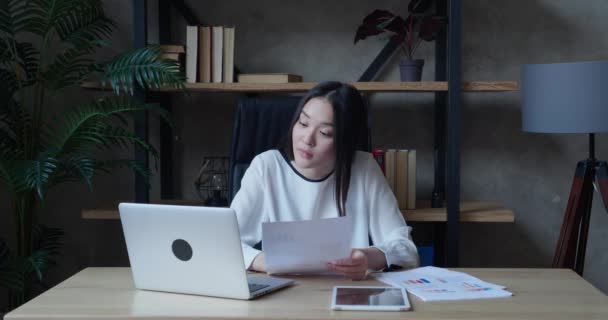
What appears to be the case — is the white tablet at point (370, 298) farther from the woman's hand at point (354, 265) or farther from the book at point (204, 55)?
the book at point (204, 55)

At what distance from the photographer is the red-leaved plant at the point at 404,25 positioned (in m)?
2.75

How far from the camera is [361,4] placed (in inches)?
125

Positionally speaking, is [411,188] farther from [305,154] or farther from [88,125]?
[88,125]

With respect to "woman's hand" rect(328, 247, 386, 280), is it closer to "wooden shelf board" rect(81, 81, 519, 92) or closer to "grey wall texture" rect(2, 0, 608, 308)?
"wooden shelf board" rect(81, 81, 519, 92)

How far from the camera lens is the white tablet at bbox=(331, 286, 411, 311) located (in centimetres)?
150

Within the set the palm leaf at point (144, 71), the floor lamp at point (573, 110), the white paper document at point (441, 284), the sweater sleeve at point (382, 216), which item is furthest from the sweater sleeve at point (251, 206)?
the floor lamp at point (573, 110)

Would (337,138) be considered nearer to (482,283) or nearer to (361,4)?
(482,283)

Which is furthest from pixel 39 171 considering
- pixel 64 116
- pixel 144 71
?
pixel 144 71

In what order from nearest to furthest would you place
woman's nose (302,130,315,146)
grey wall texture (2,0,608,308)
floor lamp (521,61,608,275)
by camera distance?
woman's nose (302,130,315,146)
floor lamp (521,61,608,275)
grey wall texture (2,0,608,308)

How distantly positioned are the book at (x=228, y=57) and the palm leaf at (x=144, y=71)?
228mm

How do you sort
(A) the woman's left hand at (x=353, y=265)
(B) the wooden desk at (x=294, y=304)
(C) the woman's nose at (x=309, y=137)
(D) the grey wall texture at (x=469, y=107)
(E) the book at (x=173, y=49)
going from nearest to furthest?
(B) the wooden desk at (x=294, y=304)
(A) the woman's left hand at (x=353, y=265)
(C) the woman's nose at (x=309, y=137)
(E) the book at (x=173, y=49)
(D) the grey wall texture at (x=469, y=107)

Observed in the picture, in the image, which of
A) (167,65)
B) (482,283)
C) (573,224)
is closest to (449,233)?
(573,224)

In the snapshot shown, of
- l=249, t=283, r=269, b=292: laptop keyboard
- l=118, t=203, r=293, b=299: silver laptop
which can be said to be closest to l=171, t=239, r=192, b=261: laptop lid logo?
l=118, t=203, r=293, b=299: silver laptop

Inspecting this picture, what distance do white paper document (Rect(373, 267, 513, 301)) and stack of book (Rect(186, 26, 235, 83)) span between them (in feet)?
4.22
